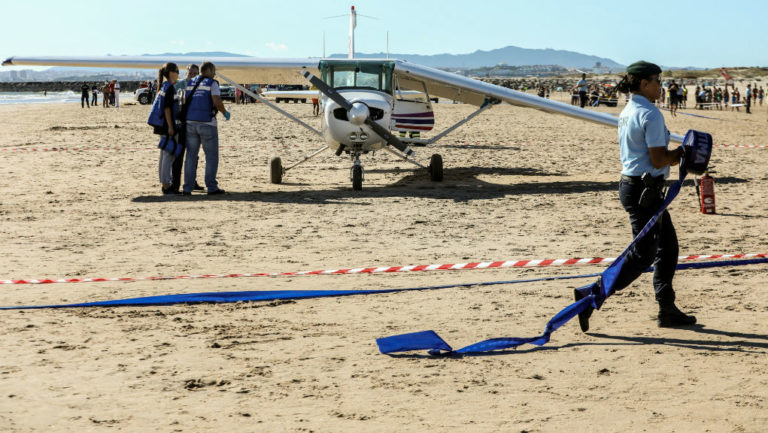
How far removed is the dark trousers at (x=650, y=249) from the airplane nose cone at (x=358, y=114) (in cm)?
809

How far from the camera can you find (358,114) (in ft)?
45.1

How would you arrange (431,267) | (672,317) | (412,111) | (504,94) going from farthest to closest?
(412,111) < (504,94) < (431,267) < (672,317)

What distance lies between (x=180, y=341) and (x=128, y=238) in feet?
14.7

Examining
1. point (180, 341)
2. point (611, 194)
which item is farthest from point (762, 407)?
point (611, 194)

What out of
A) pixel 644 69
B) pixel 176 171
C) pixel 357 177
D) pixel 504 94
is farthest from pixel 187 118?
pixel 644 69

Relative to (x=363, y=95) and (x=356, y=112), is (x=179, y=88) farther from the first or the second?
(x=363, y=95)

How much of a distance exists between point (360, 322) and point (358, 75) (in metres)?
9.48

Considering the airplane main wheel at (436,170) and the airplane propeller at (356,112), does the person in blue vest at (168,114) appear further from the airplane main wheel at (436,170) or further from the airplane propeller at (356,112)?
the airplane main wheel at (436,170)

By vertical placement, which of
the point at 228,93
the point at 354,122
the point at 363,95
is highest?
the point at 228,93

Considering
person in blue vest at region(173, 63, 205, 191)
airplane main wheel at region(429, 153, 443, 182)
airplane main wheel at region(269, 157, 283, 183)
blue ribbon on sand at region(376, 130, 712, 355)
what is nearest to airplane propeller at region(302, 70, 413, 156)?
airplane main wheel at region(429, 153, 443, 182)

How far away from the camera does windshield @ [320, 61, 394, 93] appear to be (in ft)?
49.6

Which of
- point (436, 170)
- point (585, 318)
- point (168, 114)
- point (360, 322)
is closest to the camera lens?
point (585, 318)

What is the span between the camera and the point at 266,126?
36188mm

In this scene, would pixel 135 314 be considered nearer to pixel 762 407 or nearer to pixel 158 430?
pixel 158 430
